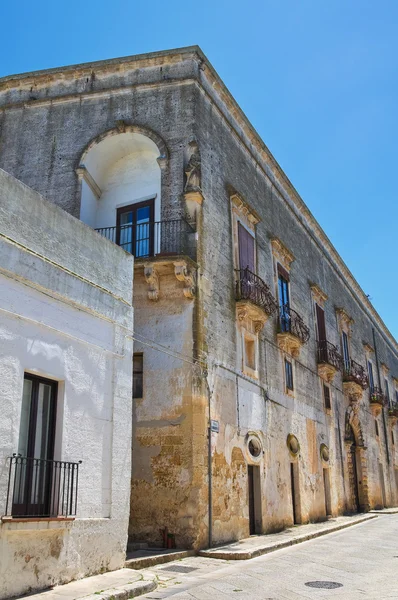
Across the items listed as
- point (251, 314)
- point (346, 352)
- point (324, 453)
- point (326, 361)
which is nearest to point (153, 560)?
point (251, 314)

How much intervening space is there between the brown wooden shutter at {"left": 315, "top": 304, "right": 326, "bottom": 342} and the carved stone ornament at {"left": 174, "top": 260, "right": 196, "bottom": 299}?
10286 millimetres

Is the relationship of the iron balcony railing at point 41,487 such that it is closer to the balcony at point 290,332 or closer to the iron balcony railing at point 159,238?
the iron balcony railing at point 159,238

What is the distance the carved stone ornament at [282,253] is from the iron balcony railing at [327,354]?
3631 millimetres

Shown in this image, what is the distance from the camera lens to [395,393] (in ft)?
126

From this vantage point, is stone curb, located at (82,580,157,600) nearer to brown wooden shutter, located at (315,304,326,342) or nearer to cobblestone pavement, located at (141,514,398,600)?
cobblestone pavement, located at (141,514,398,600)

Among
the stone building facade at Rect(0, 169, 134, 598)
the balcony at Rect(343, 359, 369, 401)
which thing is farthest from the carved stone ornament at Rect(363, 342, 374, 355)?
the stone building facade at Rect(0, 169, 134, 598)

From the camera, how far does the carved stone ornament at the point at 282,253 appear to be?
59.9ft

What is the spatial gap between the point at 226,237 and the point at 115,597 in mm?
9449

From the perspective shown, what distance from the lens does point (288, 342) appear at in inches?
683

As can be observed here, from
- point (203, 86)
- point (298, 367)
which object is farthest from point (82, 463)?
point (298, 367)

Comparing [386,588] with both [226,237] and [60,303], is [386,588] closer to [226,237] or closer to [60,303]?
[60,303]

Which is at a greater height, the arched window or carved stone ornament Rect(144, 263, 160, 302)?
the arched window

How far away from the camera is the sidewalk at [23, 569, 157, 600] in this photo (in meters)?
6.79

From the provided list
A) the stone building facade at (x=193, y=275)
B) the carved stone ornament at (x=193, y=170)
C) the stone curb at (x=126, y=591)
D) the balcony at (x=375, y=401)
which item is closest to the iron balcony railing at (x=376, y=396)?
the balcony at (x=375, y=401)
